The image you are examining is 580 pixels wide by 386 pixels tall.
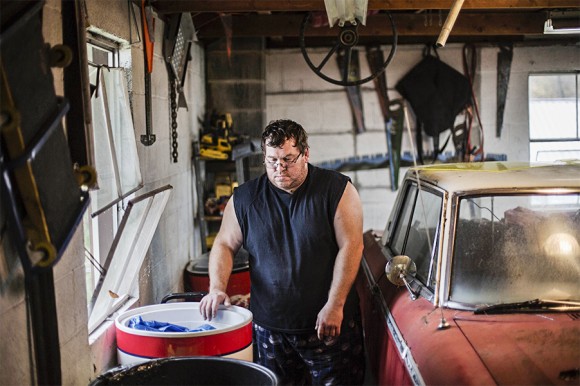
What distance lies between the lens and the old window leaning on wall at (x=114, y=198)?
3551 millimetres

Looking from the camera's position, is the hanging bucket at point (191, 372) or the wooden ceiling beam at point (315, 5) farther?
the wooden ceiling beam at point (315, 5)

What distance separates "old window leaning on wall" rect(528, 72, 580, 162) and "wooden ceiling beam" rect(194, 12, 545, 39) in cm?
108

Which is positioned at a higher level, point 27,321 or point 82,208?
point 82,208

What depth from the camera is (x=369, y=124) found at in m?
8.12

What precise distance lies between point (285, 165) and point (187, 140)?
3.13 meters

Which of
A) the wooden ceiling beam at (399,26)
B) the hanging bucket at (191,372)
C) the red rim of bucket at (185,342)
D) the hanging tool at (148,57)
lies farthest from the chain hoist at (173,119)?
the hanging bucket at (191,372)

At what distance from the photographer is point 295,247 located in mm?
3771

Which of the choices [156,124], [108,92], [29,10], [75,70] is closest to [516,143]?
[156,124]

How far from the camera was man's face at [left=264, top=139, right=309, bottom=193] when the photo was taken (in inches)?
146

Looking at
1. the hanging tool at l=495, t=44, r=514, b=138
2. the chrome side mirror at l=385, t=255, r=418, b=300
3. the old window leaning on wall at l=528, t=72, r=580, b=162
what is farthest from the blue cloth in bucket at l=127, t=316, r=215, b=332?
the old window leaning on wall at l=528, t=72, r=580, b=162

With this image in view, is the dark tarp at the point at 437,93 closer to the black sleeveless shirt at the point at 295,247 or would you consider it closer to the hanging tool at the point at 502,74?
the hanging tool at the point at 502,74

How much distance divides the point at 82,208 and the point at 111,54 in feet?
6.70

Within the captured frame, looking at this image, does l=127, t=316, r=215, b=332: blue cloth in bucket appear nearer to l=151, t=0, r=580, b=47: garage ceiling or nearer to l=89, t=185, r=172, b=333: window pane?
l=89, t=185, r=172, b=333: window pane

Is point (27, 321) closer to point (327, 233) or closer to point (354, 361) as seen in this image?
point (327, 233)
